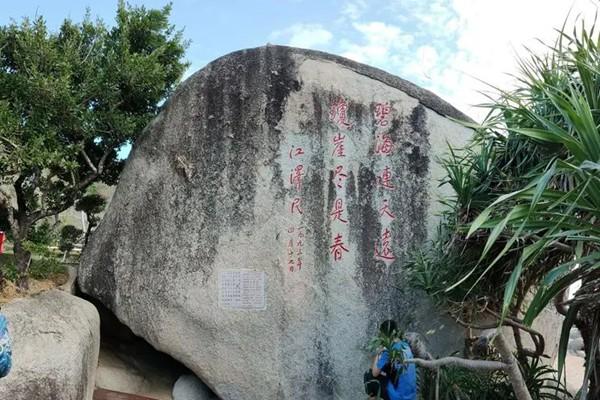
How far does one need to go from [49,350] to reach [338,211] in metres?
2.96

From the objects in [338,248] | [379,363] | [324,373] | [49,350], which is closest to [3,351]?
[49,350]

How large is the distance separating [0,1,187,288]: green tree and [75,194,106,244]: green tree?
664 mm

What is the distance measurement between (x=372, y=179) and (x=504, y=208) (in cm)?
225

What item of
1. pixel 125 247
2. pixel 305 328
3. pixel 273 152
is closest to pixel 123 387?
pixel 125 247

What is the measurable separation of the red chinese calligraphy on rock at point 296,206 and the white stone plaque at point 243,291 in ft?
2.34

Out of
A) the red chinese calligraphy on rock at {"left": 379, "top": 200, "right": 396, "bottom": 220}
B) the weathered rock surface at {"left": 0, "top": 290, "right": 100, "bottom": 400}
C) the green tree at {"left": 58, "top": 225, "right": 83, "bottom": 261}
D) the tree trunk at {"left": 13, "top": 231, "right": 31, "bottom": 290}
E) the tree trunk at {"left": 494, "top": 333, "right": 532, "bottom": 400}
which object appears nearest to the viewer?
the tree trunk at {"left": 494, "top": 333, "right": 532, "bottom": 400}

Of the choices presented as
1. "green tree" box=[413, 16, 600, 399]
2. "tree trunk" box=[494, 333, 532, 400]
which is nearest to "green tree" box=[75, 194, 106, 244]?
"green tree" box=[413, 16, 600, 399]

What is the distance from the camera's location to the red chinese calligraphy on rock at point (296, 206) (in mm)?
5847

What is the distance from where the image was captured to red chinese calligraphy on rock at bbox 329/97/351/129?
6.09 meters

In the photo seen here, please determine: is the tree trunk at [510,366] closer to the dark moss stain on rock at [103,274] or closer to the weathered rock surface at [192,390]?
the weathered rock surface at [192,390]

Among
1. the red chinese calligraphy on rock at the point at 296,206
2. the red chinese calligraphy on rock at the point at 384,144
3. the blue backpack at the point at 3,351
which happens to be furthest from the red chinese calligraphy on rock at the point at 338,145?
the blue backpack at the point at 3,351

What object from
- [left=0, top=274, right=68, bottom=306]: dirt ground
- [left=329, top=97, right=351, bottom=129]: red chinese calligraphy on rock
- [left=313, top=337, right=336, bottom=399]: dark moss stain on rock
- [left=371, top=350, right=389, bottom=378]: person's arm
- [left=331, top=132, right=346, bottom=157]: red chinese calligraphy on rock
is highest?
[left=329, top=97, right=351, bottom=129]: red chinese calligraphy on rock

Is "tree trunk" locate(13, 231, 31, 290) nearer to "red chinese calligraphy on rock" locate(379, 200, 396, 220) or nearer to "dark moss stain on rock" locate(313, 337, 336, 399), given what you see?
"dark moss stain on rock" locate(313, 337, 336, 399)

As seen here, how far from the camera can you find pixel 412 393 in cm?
435
